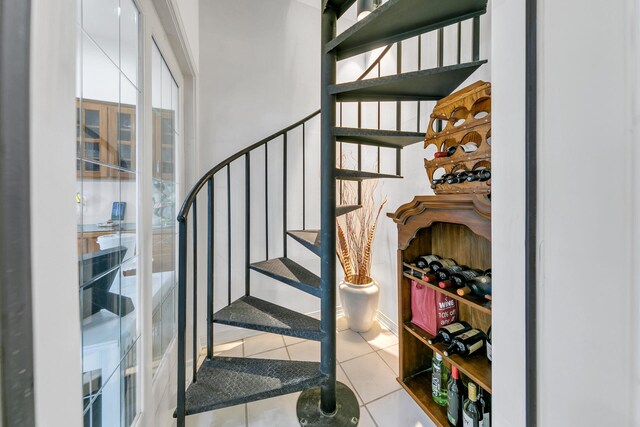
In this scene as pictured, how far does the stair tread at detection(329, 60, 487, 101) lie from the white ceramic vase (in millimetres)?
1600

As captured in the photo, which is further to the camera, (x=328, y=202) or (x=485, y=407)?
(x=328, y=202)

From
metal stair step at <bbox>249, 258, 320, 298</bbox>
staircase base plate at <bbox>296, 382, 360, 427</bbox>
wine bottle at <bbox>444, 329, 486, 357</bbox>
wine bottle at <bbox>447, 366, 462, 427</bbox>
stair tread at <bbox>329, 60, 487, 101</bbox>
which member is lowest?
staircase base plate at <bbox>296, 382, 360, 427</bbox>

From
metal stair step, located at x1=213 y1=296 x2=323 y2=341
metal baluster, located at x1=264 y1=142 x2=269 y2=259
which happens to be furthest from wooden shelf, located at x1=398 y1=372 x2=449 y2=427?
metal baluster, located at x1=264 y1=142 x2=269 y2=259

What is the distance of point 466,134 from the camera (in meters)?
1.18

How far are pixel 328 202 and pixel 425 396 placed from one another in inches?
50.6

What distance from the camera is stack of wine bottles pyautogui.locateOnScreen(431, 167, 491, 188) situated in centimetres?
104

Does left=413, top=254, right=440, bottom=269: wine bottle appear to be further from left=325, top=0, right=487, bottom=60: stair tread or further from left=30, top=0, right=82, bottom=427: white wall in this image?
left=30, top=0, right=82, bottom=427: white wall

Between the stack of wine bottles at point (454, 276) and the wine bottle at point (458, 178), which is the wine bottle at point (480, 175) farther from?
the stack of wine bottles at point (454, 276)

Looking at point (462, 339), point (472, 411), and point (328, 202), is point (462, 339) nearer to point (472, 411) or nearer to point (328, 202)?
point (472, 411)

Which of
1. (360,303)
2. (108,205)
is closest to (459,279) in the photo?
(360,303)
